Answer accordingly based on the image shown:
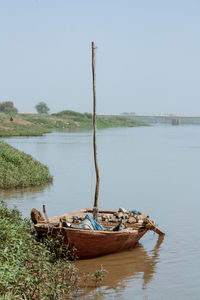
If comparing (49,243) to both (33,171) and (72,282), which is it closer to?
(72,282)

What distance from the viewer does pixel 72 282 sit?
1035 cm

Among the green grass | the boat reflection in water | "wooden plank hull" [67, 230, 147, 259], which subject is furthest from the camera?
"wooden plank hull" [67, 230, 147, 259]

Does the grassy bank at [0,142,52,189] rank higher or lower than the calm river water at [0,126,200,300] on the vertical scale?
higher

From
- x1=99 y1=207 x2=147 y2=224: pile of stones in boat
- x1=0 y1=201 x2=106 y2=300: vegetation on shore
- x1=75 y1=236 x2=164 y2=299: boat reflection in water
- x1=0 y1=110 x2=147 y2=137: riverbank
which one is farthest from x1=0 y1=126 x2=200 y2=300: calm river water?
x1=0 y1=110 x2=147 y2=137: riverbank

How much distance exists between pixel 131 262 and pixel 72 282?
3.02m

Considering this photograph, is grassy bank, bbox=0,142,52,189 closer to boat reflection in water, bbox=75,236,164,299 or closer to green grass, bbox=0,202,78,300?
boat reflection in water, bbox=75,236,164,299

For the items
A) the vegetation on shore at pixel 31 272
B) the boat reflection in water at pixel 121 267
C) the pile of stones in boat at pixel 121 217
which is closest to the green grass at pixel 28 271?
the vegetation on shore at pixel 31 272

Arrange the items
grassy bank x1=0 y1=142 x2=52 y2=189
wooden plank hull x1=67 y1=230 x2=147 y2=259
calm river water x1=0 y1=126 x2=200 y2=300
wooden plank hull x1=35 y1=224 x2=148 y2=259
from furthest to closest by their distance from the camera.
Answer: grassy bank x1=0 y1=142 x2=52 y2=189 → wooden plank hull x1=67 y1=230 x2=147 y2=259 → wooden plank hull x1=35 y1=224 x2=148 y2=259 → calm river water x1=0 y1=126 x2=200 y2=300

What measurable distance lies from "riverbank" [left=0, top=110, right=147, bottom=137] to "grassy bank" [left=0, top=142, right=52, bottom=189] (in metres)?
49.3

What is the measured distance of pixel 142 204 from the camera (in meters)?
22.5

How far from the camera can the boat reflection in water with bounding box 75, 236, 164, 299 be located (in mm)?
11094

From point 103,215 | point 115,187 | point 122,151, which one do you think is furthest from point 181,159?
point 103,215

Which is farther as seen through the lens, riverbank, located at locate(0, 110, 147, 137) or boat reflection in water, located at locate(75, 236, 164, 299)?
riverbank, located at locate(0, 110, 147, 137)

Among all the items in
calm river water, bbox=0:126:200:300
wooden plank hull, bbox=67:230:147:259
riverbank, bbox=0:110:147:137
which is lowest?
calm river water, bbox=0:126:200:300
